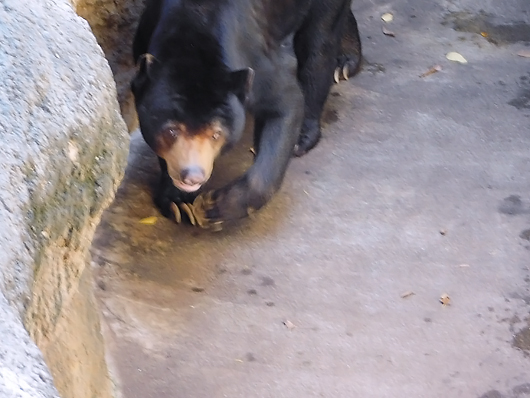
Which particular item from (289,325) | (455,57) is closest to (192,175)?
(289,325)

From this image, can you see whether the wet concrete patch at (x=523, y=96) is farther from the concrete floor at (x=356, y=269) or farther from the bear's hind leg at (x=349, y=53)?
the bear's hind leg at (x=349, y=53)

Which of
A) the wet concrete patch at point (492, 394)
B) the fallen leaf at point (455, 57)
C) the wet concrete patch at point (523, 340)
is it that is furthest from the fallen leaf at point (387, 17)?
the wet concrete patch at point (492, 394)

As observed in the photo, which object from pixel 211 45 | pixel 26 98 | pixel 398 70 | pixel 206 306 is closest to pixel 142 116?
pixel 211 45

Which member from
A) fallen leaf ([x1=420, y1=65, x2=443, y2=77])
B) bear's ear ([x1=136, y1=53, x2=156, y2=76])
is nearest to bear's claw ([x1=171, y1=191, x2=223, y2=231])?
bear's ear ([x1=136, y1=53, x2=156, y2=76])

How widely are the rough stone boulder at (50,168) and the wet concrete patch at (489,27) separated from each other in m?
3.83

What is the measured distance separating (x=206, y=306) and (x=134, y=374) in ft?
1.45

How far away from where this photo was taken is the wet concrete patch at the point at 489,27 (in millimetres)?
4945

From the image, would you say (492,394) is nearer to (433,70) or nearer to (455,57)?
(433,70)

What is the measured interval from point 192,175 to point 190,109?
269mm

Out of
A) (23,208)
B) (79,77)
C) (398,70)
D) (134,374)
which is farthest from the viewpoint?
(398,70)

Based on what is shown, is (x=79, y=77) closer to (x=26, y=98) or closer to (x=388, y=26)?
(x=26, y=98)

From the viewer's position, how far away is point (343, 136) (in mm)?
4051

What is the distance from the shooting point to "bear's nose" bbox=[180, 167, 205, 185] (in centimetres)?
300

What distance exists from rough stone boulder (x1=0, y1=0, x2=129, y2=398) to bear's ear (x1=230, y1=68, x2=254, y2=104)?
1.30 metres
